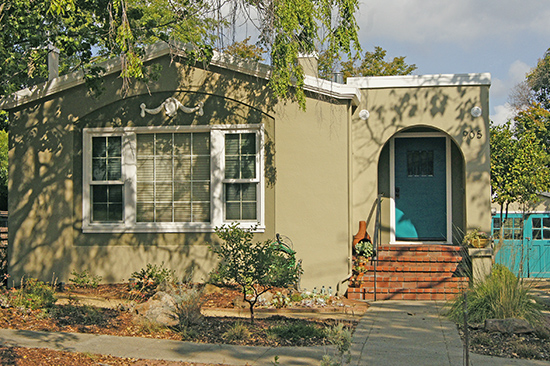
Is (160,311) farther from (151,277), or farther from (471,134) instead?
(471,134)

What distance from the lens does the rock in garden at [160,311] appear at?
7.09m

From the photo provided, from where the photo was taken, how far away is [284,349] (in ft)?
20.2

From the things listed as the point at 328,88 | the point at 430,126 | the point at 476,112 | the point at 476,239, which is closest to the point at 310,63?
the point at 328,88

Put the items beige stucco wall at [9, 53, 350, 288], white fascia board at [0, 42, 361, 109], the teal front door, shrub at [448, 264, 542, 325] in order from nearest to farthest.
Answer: shrub at [448, 264, 542, 325] < white fascia board at [0, 42, 361, 109] < beige stucco wall at [9, 53, 350, 288] < the teal front door

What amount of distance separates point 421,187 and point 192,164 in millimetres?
4841

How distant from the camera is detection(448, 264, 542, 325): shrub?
23.6 feet

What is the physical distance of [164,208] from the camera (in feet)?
34.1

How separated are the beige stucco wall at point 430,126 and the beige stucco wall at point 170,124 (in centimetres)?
142

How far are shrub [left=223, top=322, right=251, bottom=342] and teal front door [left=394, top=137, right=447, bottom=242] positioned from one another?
6046 mm

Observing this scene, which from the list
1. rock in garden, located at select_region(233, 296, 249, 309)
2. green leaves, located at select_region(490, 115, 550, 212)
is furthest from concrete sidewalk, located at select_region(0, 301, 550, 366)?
green leaves, located at select_region(490, 115, 550, 212)

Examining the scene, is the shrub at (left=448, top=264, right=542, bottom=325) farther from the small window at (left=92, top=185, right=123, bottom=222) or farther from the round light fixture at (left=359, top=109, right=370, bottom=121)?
the small window at (left=92, top=185, right=123, bottom=222)

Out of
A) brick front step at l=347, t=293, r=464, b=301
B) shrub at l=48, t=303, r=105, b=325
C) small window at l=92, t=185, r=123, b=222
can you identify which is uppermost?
small window at l=92, t=185, r=123, b=222

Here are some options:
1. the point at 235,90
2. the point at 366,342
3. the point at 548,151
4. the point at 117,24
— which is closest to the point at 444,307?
the point at 366,342

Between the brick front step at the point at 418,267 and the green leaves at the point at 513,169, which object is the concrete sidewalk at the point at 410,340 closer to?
the brick front step at the point at 418,267
